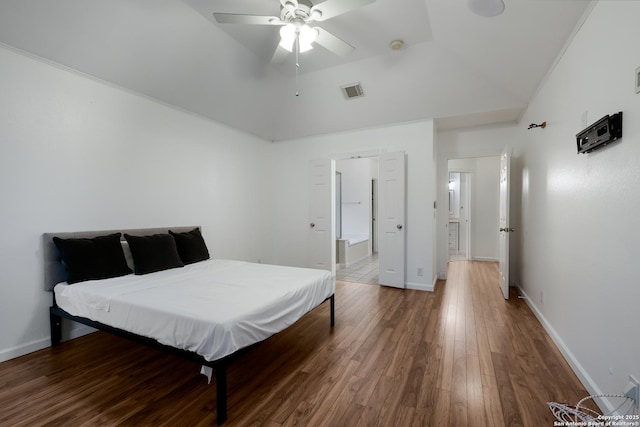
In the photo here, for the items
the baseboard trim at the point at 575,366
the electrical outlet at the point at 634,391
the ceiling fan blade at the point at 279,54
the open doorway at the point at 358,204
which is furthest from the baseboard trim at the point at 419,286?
the ceiling fan blade at the point at 279,54

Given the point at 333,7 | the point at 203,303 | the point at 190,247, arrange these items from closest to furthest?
the point at 203,303 → the point at 333,7 → the point at 190,247

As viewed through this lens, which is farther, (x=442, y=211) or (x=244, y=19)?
(x=442, y=211)

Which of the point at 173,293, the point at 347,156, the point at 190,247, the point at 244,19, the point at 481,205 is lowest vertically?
the point at 173,293

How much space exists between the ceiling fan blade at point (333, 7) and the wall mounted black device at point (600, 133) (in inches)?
66.5

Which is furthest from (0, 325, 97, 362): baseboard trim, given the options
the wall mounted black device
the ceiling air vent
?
the wall mounted black device

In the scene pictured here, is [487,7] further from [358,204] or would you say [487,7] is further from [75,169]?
[358,204]

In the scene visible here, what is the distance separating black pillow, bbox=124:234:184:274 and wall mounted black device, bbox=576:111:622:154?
3.89 meters

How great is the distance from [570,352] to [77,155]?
4797mm

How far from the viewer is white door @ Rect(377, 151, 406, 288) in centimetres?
423

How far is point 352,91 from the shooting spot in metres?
4.04

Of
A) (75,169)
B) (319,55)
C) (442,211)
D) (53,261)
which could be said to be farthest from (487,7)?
(53,261)

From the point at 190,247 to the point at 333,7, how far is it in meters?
→ 3.04

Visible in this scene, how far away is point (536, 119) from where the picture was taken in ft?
10.5

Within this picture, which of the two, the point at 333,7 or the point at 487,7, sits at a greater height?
the point at 487,7
